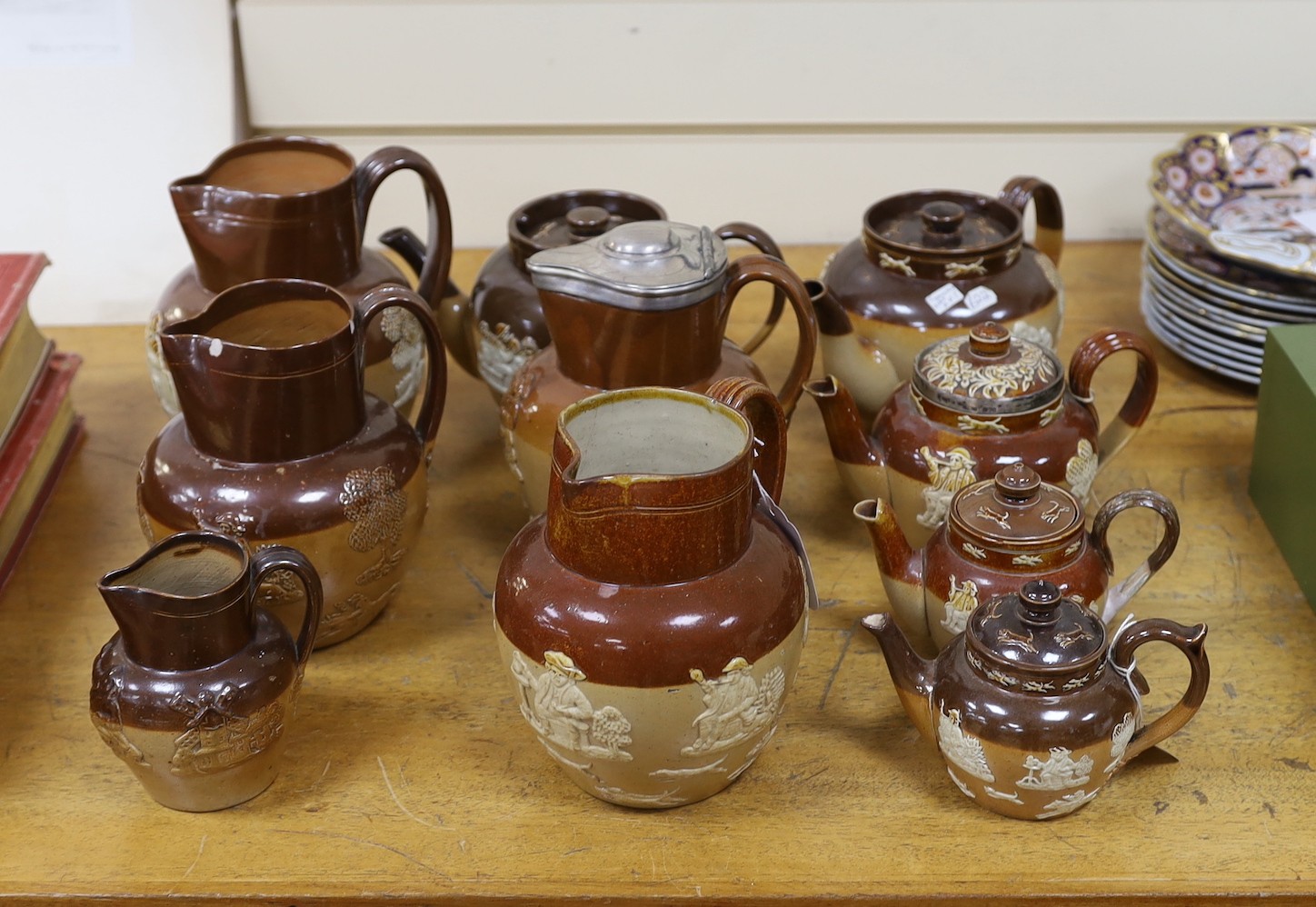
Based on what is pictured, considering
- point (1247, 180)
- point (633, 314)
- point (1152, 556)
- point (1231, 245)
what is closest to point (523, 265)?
point (633, 314)

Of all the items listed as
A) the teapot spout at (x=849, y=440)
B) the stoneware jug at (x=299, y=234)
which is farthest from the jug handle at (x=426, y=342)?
the teapot spout at (x=849, y=440)

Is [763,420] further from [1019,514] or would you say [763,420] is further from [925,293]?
[925,293]

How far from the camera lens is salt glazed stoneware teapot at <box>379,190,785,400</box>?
4.32 ft

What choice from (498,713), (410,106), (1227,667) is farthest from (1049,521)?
(410,106)

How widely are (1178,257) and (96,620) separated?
1.14m

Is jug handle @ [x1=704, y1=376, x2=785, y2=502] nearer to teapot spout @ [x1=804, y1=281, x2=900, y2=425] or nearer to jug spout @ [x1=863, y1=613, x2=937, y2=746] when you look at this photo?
jug spout @ [x1=863, y1=613, x2=937, y2=746]

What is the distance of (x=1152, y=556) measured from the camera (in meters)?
1.12

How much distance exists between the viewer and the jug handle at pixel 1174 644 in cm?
95

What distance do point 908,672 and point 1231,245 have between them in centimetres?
74

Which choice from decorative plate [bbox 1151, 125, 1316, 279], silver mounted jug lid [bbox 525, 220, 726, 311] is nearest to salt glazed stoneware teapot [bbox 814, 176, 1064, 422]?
silver mounted jug lid [bbox 525, 220, 726, 311]

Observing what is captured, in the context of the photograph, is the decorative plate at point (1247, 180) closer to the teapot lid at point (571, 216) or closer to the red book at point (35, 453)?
the teapot lid at point (571, 216)

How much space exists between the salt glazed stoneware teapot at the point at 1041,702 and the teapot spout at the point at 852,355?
392mm

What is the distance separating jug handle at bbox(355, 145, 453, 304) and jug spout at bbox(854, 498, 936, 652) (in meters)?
Result: 0.50

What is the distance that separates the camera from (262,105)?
1.79m
